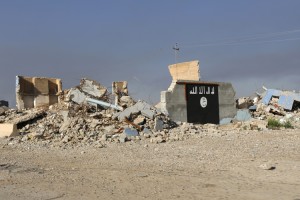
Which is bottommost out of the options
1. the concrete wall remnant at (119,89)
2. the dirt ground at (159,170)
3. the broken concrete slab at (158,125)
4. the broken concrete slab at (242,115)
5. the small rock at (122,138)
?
the dirt ground at (159,170)

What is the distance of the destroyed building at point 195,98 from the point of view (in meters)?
19.4

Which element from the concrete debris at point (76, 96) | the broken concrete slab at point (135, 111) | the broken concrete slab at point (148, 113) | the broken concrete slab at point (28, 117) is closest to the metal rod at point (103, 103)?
the concrete debris at point (76, 96)

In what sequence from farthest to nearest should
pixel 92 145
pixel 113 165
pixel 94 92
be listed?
pixel 94 92 → pixel 92 145 → pixel 113 165

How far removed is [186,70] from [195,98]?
2.56 metres

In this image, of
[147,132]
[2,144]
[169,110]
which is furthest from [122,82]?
[2,144]

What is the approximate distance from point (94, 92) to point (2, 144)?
22.5 ft

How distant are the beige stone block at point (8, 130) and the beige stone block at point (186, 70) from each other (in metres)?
9.33

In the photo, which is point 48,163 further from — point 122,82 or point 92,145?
point 122,82

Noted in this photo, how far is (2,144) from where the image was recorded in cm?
1502

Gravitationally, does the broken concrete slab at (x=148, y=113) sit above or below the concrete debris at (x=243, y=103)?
below

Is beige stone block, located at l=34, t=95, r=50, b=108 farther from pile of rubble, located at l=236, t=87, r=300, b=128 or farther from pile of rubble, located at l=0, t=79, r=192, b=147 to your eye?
pile of rubble, located at l=236, t=87, r=300, b=128

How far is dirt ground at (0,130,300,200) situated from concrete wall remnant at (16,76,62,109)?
746 centimetres

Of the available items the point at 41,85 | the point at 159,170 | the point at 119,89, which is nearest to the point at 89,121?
the point at 119,89

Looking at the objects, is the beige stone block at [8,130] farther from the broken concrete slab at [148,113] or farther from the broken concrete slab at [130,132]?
the broken concrete slab at [148,113]
